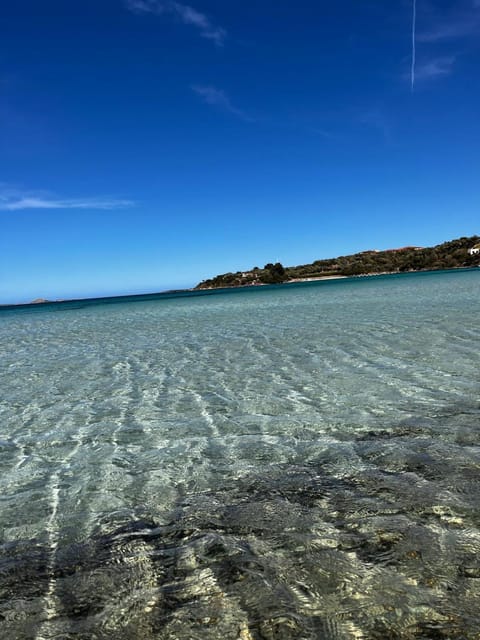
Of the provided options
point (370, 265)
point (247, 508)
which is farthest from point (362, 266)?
point (247, 508)

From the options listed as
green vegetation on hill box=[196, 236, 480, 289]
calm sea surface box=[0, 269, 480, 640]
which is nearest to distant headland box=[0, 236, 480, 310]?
green vegetation on hill box=[196, 236, 480, 289]

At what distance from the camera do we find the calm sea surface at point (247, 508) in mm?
2598

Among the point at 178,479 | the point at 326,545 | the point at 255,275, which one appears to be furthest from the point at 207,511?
the point at 255,275

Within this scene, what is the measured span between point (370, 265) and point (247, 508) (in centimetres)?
16622

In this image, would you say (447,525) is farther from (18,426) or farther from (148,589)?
(18,426)

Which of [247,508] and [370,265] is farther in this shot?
[370,265]

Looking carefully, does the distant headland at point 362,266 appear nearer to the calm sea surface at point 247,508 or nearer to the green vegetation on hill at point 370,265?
the green vegetation on hill at point 370,265

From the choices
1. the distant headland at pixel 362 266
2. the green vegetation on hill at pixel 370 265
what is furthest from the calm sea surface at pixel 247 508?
the green vegetation on hill at pixel 370 265

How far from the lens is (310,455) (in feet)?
16.9

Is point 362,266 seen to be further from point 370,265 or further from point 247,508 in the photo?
point 247,508

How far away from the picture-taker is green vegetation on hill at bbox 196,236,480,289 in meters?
A: 143

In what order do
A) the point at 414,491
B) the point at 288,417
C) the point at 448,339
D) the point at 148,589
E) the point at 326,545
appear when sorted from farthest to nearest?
the point at 448,339 → the point at 288,417 → the point at 414,491 → the point at 326,545 → the point at 148,589

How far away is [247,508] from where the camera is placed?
13.0ft

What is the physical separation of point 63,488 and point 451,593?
390 cm
